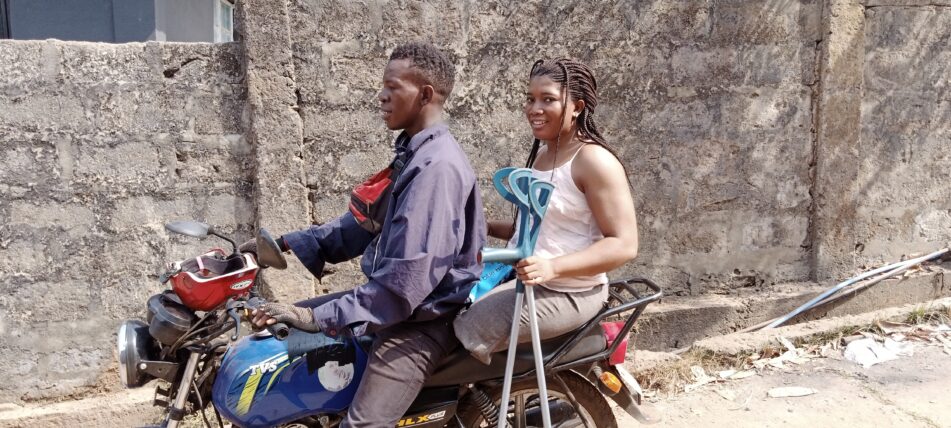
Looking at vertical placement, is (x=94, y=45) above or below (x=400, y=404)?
above

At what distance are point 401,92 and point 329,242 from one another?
0.66 meters

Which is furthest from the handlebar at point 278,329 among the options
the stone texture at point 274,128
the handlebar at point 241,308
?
the stone texture at point 274,128

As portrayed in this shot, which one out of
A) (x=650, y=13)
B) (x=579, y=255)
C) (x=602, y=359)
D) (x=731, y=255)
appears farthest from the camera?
(x=731, y=255)

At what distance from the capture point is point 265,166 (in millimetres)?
3654

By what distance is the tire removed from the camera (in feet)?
8.20

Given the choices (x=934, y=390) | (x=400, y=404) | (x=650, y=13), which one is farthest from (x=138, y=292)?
(x=934, y=390)

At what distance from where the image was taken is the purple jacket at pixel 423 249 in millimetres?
2121

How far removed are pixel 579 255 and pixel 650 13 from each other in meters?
2.39

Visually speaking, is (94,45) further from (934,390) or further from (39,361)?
(934,390)

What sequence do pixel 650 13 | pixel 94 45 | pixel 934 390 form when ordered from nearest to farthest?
1. pixel 94 45
2. pixel 934 390
3. pixel 650 13

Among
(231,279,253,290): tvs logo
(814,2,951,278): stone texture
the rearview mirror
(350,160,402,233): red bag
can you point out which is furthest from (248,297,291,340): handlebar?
(814,2,951,278): stone texture

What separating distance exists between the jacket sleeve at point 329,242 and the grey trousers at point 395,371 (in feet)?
1.63

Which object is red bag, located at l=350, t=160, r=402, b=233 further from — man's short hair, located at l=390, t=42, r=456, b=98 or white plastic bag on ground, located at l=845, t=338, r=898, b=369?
white plastic bag on ground, located at l=845, t=338, r=898, b=369

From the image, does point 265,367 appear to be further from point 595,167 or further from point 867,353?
point 867,353
